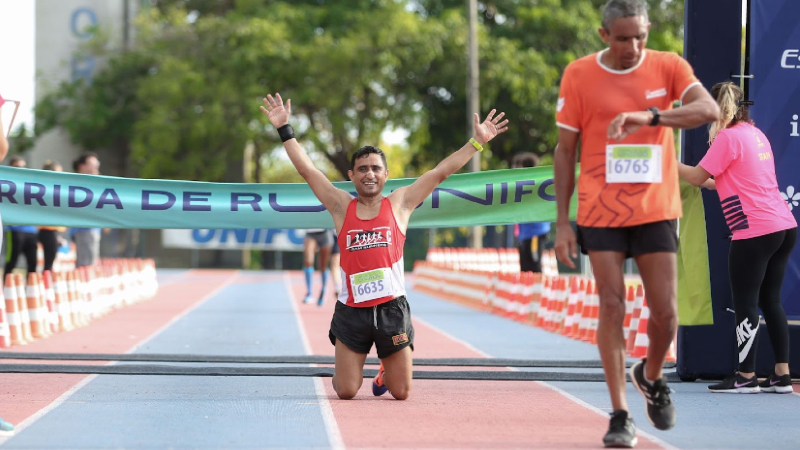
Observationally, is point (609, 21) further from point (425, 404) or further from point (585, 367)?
point (585, 367)

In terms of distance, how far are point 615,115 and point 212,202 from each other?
5584mm

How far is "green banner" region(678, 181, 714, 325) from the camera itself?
9.47m

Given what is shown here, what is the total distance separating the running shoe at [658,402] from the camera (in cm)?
644

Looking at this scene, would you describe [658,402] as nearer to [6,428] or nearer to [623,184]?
[623,184]

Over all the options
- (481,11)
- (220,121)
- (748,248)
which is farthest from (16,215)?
(481,11)

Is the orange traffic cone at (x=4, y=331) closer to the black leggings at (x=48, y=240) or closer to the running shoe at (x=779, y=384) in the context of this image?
the black leggings at (x=48, y=240)

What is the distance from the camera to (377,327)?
848cm

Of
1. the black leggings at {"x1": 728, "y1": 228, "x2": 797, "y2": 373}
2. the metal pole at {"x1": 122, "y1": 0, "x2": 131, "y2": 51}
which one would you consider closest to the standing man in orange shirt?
the black leggings at {"x1": 728, "y1": 228, "x2": 797, "y2": 373}

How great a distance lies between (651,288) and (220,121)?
37233mm

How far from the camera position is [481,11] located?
4619 cm

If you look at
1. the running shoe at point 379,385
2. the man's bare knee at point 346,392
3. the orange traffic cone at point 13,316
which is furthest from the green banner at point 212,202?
the man's bare knee at point 346,392

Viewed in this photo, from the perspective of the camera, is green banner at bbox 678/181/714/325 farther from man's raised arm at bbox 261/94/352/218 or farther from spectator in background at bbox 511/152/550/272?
spectator in background at bbox 511/152/550/272

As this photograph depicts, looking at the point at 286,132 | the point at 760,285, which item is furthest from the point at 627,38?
the point at 760,285

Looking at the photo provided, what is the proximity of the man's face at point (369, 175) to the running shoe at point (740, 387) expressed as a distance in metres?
2.78
